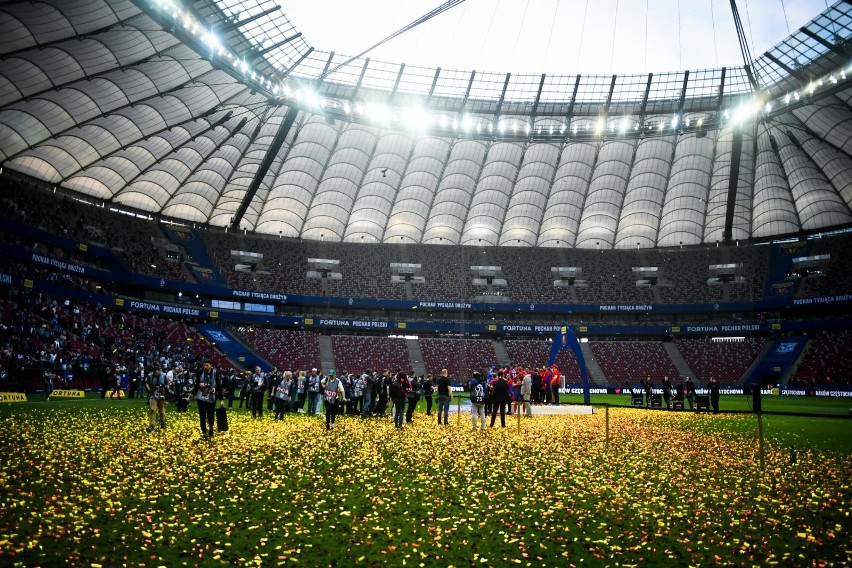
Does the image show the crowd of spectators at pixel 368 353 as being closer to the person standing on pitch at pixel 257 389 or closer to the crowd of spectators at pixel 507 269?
the crowd of spectators at pixel 507 269

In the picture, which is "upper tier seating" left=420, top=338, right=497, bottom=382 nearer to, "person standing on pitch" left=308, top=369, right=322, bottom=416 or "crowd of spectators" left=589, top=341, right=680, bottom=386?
"crowd of spectators" left=589, top=341, right=680, bottom=386

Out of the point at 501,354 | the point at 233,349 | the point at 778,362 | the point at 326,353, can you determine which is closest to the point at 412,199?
the point at 326,353

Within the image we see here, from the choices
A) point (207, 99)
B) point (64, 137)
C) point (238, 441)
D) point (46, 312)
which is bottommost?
point (238, 441)

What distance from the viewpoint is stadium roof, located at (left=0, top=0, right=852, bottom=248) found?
4091 cm

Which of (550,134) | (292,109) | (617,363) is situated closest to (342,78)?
(292,109)

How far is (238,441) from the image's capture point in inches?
690

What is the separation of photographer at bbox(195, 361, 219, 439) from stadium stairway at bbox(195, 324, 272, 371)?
161 ft

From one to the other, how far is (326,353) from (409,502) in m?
64.1

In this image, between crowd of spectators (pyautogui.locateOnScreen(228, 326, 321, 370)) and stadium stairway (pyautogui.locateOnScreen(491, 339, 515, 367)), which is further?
stadium stairway (pyautogui.locateOnScreen(491, 339, 515, 367))

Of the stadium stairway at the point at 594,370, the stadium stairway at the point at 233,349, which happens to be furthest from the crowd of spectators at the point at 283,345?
the stadium stairway at the point at 594,370

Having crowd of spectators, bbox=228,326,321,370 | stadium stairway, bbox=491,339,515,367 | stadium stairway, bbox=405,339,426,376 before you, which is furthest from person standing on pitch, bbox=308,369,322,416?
stadium stairway, bbox=491,339,515,367

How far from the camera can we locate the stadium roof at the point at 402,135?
40906 millimetres

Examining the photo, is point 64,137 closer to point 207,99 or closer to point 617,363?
point 207,99

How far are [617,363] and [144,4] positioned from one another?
63.1 metres
